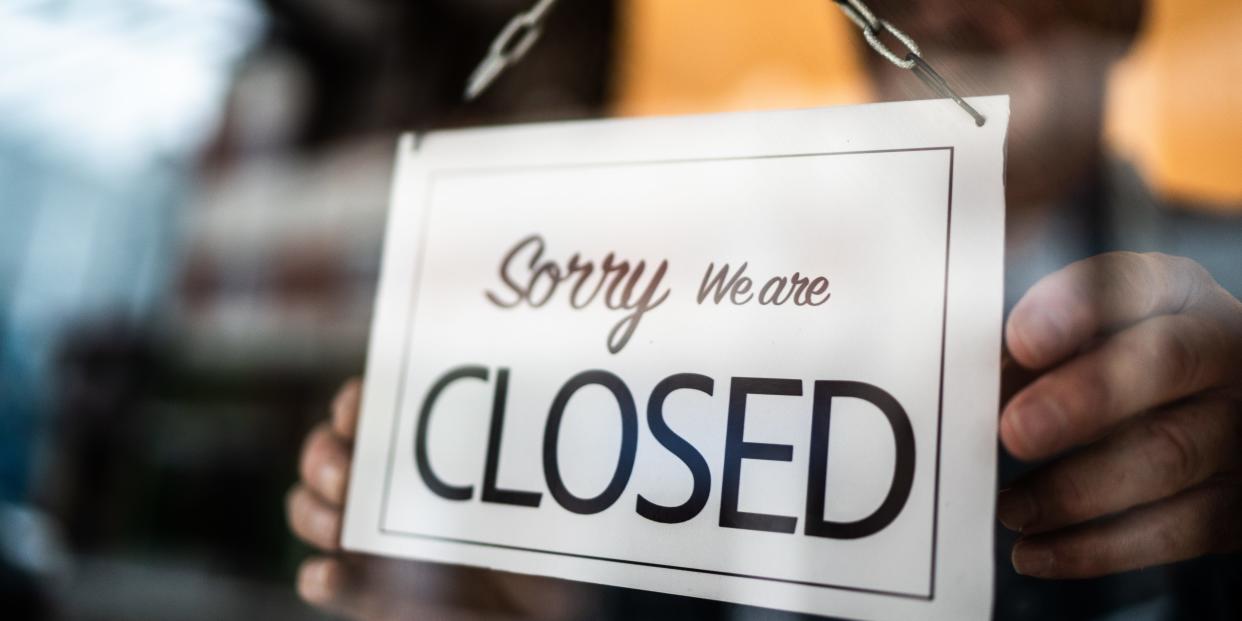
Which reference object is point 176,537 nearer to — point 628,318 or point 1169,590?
point 628,318

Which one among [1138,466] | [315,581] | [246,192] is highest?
[246,192]

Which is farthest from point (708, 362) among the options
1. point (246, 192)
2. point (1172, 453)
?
point (246, 192)

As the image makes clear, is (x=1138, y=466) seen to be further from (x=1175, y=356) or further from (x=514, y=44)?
(x=514, y=44)

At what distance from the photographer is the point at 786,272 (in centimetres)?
43

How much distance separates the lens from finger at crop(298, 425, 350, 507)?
514mm

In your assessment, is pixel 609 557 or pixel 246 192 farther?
pixel 246 192

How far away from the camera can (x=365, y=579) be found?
1.65ft

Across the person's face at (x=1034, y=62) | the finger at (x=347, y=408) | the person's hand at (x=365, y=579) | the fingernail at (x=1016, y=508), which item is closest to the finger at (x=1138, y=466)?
the fingernail at (x=1016, y=508)

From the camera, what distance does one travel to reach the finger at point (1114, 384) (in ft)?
1.25

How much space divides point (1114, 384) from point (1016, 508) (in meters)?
0.08

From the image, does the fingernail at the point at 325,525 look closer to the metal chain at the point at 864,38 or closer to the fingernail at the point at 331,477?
the fingernail at the point at 331,477

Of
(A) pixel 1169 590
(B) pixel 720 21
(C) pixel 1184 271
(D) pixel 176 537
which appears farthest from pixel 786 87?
(D) pixel 176 537

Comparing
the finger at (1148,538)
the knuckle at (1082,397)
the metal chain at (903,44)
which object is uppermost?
the metal chain at (903,44)

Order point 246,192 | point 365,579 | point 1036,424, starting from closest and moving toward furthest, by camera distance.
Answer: point 1036,424 → point 365,579 → point 246,192
